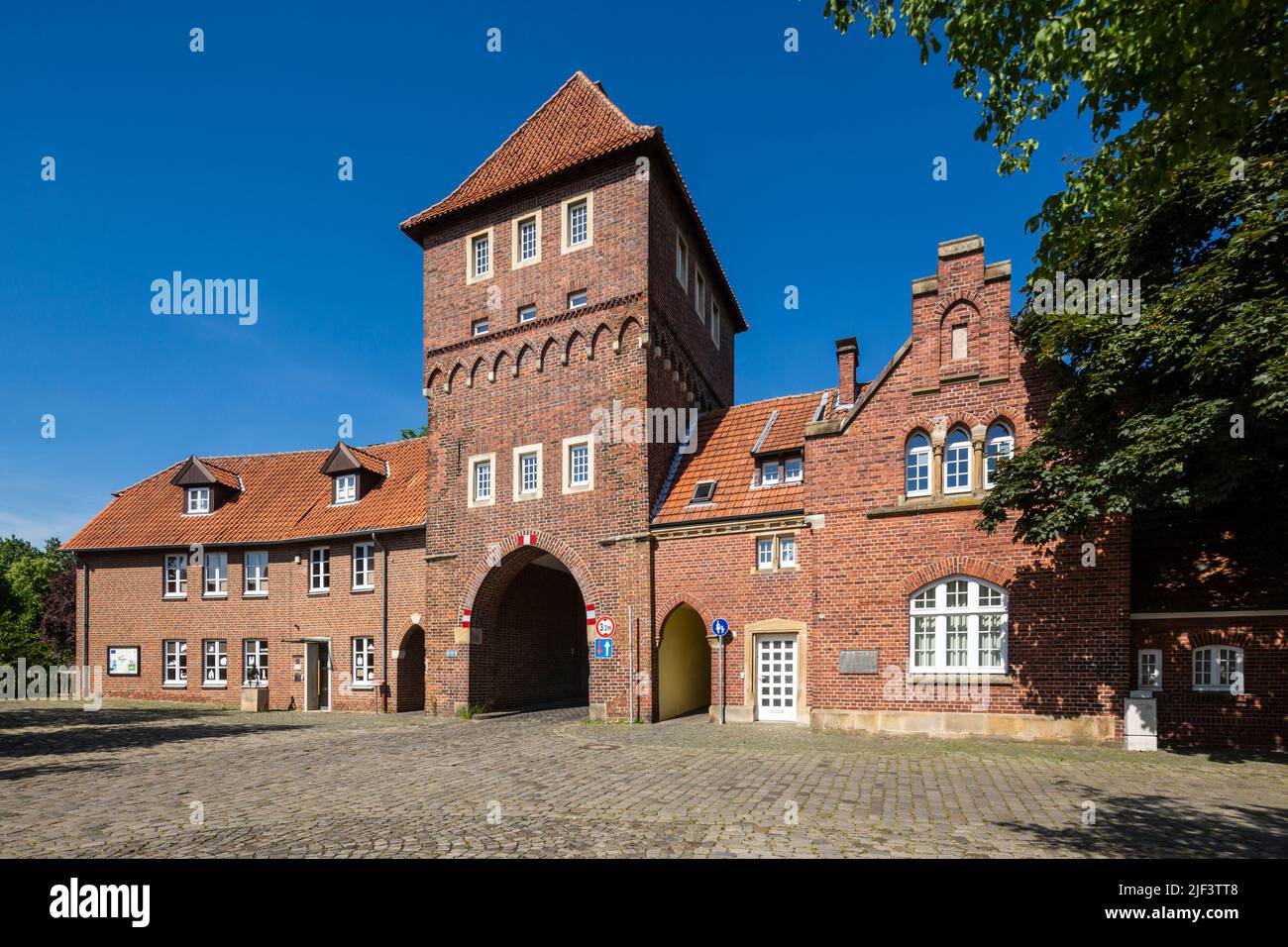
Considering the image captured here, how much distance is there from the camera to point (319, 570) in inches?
1087

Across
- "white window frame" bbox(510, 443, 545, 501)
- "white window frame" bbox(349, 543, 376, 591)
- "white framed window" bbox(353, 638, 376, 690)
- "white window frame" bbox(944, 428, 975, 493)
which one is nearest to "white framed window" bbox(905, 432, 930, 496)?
"white window frame" bbox(944, 428, 975, 493)

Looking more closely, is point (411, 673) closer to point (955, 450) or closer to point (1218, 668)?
point (955, 450)

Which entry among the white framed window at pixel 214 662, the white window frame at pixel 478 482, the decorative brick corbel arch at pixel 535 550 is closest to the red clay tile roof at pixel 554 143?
the white window frame at pixel 478 482

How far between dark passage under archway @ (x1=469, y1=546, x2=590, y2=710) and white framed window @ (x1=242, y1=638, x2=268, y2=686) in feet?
32.6

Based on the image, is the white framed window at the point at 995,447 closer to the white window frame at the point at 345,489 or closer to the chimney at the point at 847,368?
the chimney at the point at 847,368

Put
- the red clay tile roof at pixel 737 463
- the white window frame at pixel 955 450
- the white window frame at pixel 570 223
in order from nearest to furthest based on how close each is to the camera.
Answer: the white window frame at pixel 955 450, the red clay tile roof at pixel 737 463, the white window frame at pixel 570 223

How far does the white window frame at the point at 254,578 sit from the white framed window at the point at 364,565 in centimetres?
429

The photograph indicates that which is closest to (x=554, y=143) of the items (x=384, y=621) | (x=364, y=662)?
(x=384, y=621)

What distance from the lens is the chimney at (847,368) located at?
71.2 ft

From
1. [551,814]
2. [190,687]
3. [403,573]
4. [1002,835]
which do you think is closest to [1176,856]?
[1002,835]

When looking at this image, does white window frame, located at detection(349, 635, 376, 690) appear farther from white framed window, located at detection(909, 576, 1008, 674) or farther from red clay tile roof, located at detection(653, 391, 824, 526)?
white framed window, located at detection(909, 576, 1008, 674)

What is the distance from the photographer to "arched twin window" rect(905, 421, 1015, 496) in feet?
52.8

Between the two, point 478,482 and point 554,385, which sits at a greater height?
point 554,385

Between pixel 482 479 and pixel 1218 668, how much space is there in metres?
18.9
